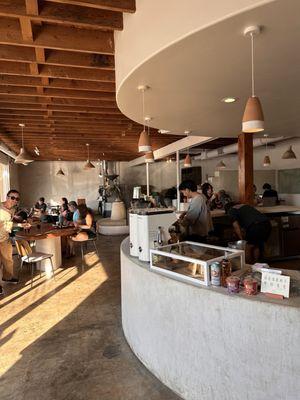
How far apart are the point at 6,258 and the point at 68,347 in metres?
2.55

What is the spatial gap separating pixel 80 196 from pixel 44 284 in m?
10.5

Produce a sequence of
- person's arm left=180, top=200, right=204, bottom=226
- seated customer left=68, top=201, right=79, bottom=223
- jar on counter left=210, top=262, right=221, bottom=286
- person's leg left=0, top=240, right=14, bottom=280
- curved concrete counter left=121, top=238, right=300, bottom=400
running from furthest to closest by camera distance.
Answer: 1. seated customer left=68, top=201, right=79, bottom=223
2. person's leg left=0, top=240, right=14, bottom=280
3. person's arm left=180, top=200, right=204, bottom=226
4. jar on counter left=210, top=262, right=221, bottom=286
5. curved concrete counter left=121, top=238, right=300, bottom=400

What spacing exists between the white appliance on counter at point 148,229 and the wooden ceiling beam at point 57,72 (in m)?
1.89

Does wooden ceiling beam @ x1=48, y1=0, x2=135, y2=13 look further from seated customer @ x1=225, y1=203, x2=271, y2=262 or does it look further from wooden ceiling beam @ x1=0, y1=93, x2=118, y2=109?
seated customer @ x1=225, y1=203, x2=271, y2=262

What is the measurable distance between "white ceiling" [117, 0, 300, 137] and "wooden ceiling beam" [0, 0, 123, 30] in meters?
0.52

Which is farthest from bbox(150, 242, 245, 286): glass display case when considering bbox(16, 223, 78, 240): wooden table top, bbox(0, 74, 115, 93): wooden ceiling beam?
bbox(16, 223, 78, 240): wooden table top

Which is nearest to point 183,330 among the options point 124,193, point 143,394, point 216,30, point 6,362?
point 143,394

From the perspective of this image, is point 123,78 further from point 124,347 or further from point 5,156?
point 5,156

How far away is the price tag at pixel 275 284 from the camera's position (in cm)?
178

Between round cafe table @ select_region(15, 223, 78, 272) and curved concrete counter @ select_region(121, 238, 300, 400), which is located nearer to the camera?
curved concrete counter @ select_region(121, 238, 300, 400)

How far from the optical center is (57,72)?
3.60 m

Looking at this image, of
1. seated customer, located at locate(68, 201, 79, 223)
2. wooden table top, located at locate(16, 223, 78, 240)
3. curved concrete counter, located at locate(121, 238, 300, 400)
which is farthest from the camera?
seated customer, located at locate(68, 201, 79, 223)

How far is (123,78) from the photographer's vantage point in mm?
2654

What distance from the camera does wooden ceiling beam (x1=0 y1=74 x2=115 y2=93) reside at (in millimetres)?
3898
